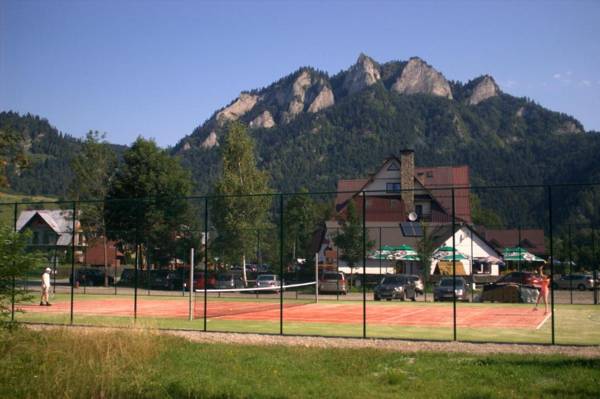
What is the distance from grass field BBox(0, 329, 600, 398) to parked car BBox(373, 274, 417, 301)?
1931cm

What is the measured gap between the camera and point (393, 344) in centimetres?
1421

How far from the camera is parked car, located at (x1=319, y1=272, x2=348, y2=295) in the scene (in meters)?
34.7

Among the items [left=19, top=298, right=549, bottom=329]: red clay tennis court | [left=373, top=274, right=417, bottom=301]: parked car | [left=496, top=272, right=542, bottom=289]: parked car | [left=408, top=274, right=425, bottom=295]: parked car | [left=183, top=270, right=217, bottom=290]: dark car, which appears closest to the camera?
[left=19, top=298, right=549, bottom=329]: red clay tennis court

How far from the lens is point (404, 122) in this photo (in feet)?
547

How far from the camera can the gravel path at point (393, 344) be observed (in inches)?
520

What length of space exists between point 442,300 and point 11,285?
22638 mm

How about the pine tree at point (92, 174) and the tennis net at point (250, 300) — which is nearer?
the tennis net at point (250, 300)

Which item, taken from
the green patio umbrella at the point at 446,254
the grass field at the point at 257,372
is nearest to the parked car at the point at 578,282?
the green patio umbrella at the point at 446,254

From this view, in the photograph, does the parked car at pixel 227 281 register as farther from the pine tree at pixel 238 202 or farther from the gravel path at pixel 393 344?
the gravel path at pixel 393 344

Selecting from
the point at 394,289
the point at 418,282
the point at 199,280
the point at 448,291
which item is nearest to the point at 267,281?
the point at 199,280

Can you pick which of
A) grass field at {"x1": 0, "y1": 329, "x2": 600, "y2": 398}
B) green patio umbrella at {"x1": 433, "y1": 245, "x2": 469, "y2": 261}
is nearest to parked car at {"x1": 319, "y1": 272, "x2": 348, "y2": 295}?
green patio umbrella at {"x1": 433, "y1": 245, "x2": 469, "y2": 261}

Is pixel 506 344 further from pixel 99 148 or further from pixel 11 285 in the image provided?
pixel 99 148

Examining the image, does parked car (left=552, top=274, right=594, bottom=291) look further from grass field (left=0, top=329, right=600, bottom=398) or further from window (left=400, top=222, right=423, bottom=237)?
grass field (left=0, top=329, right=600, bottom=398)

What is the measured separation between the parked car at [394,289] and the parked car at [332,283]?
308 centimetres
